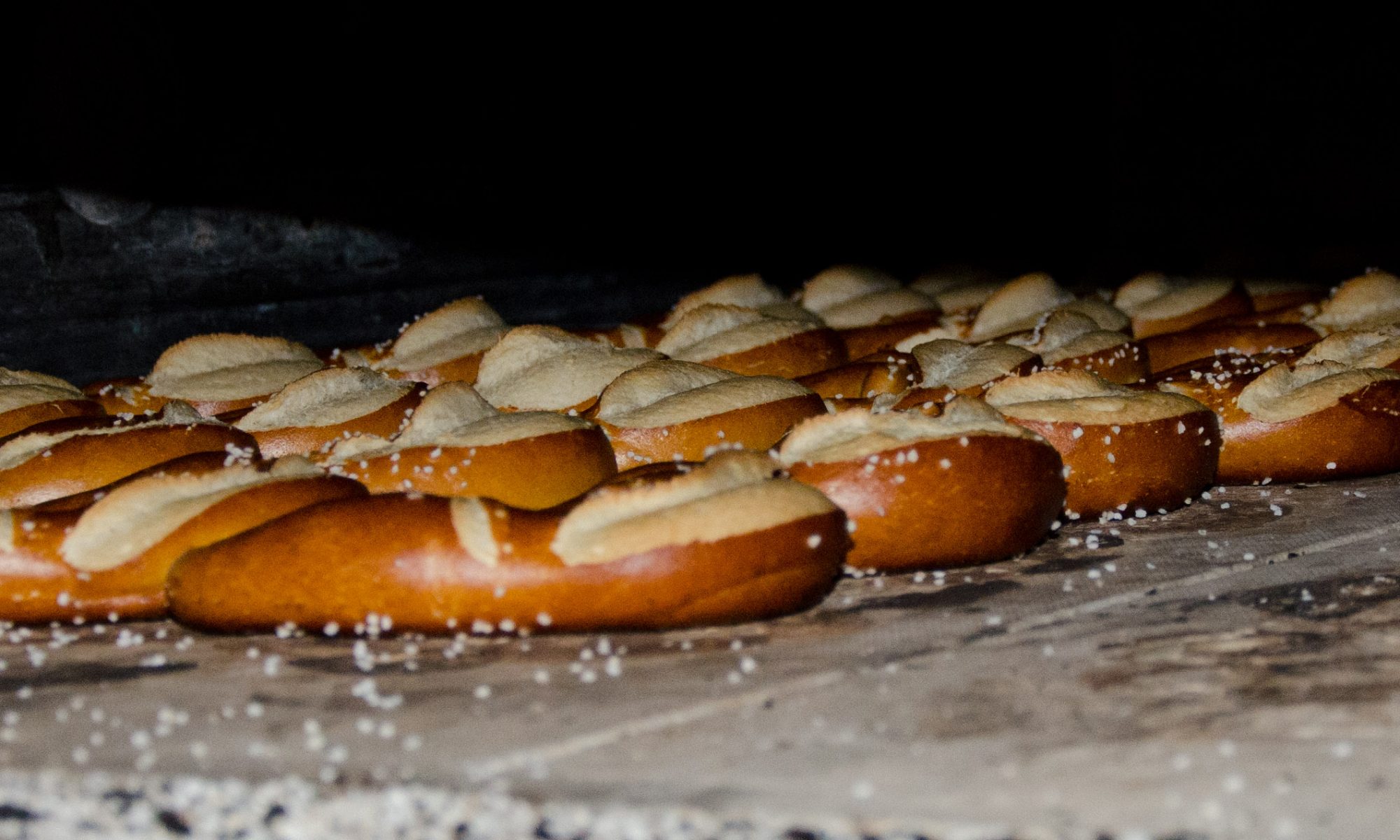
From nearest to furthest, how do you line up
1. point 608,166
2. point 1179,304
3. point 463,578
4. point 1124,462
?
point 463,578 < point 1124,462 < point 1179,304 < point 608,166

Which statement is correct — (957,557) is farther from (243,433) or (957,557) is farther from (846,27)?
(846,27)

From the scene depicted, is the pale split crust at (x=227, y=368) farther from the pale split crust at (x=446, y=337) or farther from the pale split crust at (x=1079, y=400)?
the pale split crust at (x=1079, y=400)

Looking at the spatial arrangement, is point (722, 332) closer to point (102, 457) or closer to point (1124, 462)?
point (1124, 462)

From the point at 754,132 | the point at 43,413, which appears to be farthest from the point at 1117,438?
the point at 754,132

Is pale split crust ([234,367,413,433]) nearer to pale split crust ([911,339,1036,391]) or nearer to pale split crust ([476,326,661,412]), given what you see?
pale split crust ([476,326,661,412])

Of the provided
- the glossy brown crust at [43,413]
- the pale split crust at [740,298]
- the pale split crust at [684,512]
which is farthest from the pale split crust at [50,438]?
the pale split crust at [740,298]
